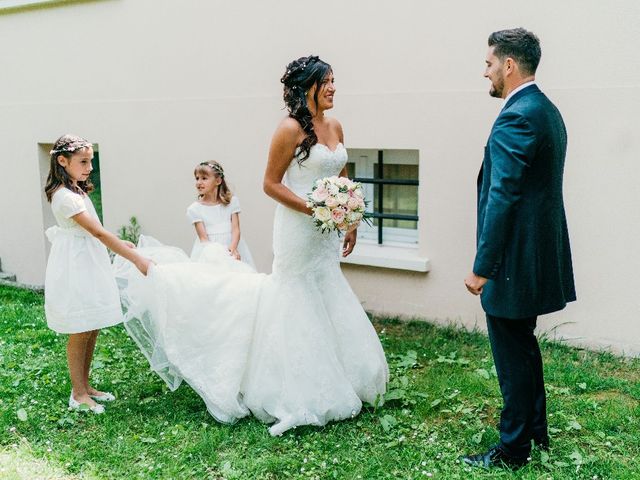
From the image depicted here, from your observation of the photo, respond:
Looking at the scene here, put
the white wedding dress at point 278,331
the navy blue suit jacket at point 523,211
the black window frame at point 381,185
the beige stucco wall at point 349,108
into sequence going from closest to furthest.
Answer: the navy blue suit jacket at point 523,211, the white wedding dress at point 278,331, the beige stucco wall at point 349,108, the black window frame at point 381,185

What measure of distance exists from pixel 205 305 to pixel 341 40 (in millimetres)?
2887

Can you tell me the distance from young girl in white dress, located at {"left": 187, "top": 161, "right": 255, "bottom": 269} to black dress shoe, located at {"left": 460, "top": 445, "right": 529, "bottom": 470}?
2.81 metres

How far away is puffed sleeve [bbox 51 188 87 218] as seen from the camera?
4.24 metres

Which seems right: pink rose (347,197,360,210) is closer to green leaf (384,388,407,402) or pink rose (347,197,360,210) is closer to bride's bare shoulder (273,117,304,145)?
bride's bare shoulder (273,117,304,145)

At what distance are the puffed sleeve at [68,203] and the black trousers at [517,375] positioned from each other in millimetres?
2587

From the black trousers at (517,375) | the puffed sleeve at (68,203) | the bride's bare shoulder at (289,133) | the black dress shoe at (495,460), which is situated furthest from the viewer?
the puffed sleeve at (68,203)

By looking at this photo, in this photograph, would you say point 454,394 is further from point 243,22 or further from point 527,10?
point 243,22

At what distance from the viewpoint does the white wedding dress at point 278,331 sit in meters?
4.09

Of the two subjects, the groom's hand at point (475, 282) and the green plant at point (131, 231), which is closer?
the groom's hand at point (475, 282)

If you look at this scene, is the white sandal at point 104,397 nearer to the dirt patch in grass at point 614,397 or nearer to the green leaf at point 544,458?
the green leaf at point 544,458

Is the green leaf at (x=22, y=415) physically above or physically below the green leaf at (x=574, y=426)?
below

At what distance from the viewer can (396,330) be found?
5.89m

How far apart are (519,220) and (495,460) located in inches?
50.8

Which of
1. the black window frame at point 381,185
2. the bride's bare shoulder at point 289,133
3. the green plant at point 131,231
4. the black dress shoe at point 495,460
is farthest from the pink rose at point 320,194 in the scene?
the green plant at point 131,231
